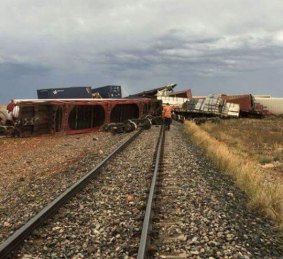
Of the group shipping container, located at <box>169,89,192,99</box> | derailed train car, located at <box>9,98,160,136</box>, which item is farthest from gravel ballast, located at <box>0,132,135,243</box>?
shipping container, located at <box>169,89,192,99</box>

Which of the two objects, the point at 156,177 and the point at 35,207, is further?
the point at 156,177

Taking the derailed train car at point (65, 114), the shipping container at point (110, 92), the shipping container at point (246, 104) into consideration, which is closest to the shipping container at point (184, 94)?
the shipping container at point (246, 104)

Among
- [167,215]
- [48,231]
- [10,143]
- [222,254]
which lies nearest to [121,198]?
[167,215]

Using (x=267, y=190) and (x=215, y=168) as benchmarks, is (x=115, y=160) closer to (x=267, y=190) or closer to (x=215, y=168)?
(x=215, y=168)

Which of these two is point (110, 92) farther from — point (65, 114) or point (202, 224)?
point (202, 224)

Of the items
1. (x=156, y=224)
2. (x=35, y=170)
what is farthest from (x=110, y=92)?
(x=156, y=224)

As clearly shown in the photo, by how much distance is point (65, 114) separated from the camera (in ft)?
91.9

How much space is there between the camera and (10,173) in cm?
1477

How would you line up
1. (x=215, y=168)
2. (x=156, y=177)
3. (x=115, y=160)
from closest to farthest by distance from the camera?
(x=156, y=177) → (x=215, y=168) → (x=115, y=160)

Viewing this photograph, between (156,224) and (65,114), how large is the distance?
21.0 m

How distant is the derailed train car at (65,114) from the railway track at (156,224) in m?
15.1

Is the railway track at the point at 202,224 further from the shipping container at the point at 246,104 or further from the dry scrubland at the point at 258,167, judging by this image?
the shipping container at the point at 246,104

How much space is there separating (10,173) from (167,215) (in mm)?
7871

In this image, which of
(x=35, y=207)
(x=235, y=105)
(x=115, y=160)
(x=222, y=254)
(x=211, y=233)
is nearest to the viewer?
(x=222, y=254)
